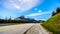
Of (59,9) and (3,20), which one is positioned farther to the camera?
(3,20)

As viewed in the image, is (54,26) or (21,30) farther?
(21,30)

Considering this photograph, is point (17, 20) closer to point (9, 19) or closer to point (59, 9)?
point (9, 19)

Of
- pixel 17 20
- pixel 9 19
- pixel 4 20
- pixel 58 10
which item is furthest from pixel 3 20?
pixel 58 10

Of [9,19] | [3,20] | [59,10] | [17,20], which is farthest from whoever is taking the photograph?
[17,20]

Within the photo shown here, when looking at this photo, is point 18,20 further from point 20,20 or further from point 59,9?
point 59,9

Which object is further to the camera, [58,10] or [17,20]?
[17,20]

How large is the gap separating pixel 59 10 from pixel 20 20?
7648cm

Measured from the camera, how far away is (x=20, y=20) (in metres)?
129

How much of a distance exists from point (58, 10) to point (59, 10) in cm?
42

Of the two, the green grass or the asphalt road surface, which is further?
the asphalt road surface

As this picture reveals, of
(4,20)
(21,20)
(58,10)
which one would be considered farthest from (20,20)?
(58,10)

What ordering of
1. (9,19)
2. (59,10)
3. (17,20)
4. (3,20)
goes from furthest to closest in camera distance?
(17,20), (9,19), (3,20), (59,10)

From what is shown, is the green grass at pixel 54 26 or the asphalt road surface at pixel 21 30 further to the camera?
the asphalt road surface at pixel 21 30

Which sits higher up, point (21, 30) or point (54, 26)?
point (54, 26)
